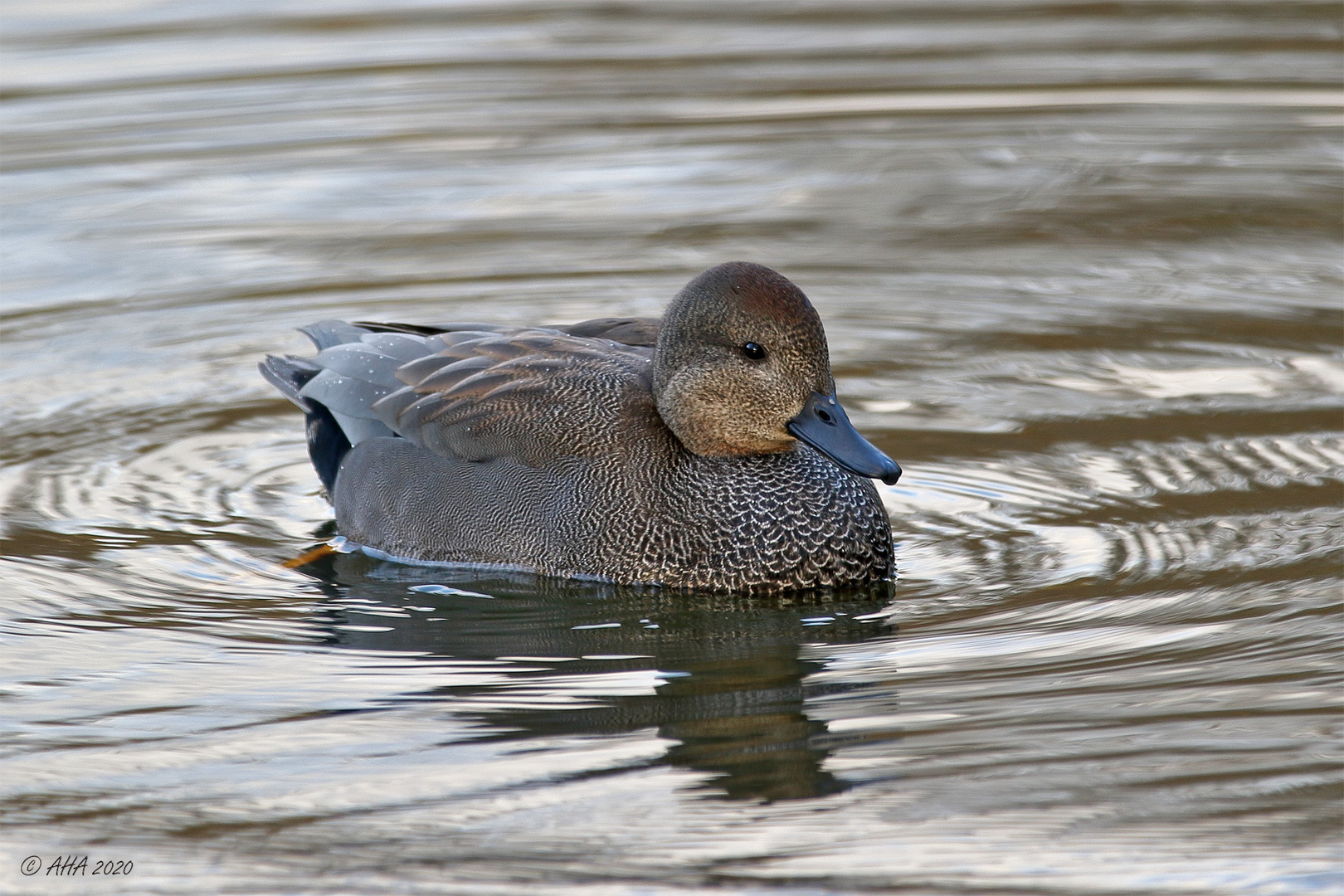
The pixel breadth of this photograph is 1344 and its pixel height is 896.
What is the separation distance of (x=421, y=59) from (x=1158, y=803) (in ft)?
36.6

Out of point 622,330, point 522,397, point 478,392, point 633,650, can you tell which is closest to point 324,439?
point 478,392

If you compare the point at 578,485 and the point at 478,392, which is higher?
the point at 478,392

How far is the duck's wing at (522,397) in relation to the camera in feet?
23.0

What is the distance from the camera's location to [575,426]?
698 cm

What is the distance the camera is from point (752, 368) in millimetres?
6645

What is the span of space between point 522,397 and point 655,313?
2987mm

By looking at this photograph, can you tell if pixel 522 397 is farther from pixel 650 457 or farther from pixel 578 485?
pixel 650 457

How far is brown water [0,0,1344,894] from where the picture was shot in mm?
4828

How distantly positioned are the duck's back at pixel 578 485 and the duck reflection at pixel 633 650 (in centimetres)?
11

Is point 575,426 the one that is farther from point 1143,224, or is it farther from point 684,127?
point 684,127

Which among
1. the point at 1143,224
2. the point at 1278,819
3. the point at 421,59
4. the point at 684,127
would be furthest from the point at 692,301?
the point at 421,59

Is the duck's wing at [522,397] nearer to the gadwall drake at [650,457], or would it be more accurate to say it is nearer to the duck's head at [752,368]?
the gadwall drake at [650,457]

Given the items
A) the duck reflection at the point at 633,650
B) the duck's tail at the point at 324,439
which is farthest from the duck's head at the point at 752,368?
the duck's tail at the point at 324,439

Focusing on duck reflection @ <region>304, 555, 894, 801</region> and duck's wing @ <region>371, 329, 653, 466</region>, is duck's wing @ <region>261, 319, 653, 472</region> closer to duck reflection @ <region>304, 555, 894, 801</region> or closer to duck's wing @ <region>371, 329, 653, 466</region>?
duck's wing @ <region>371, 329, 653, 466</region>
